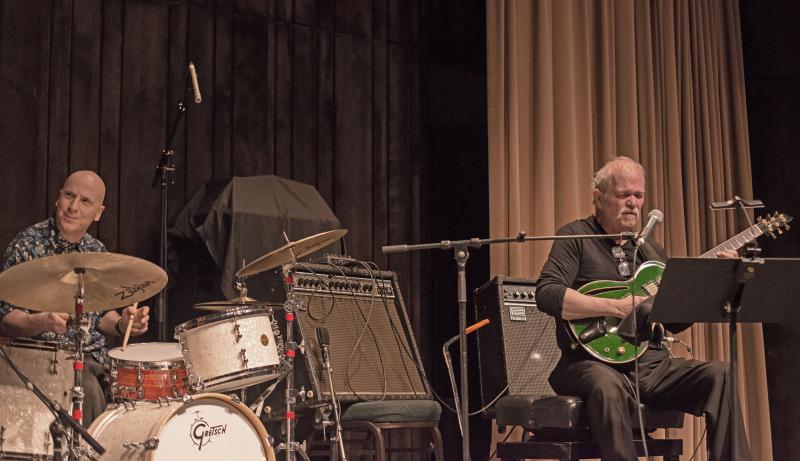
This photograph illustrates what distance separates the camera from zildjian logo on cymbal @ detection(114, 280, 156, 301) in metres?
4.01

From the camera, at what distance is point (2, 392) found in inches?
158

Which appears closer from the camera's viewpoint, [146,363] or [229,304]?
[146,363]

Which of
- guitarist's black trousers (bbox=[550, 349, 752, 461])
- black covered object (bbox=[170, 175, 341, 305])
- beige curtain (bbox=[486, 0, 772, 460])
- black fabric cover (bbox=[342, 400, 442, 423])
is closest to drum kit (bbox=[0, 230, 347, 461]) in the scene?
black fabric cover (bbox=[342, 400, 442, 423])

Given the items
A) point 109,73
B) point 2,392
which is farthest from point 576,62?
point 2,392

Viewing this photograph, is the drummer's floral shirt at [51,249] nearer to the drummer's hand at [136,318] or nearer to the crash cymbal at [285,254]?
the drummer's hand at [136,318]

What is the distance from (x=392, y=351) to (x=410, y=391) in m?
0.22

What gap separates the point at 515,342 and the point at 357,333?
29.5 inches

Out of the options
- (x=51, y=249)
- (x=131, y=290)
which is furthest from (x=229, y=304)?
(x=51, y=249)

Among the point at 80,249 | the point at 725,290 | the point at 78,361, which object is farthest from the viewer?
the point at 80,249

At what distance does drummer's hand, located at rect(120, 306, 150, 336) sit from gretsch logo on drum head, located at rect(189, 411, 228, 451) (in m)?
0.50

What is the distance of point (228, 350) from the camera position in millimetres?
4305

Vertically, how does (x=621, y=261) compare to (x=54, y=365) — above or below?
above

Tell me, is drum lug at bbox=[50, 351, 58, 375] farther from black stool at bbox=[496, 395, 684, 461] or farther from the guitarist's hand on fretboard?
the guitarist's hand on fretboard

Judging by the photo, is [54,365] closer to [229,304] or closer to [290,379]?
[229,304]
